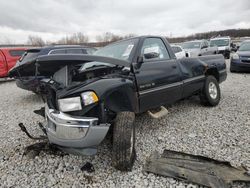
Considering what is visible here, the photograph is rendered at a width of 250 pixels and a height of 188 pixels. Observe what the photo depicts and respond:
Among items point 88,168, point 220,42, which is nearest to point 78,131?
point 88,168

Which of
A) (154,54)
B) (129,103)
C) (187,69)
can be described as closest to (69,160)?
(129,103)

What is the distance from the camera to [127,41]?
3773mm

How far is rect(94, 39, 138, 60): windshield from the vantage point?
11.2 ft

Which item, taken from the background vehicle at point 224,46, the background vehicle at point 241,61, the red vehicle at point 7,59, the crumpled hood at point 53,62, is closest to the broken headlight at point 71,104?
the crumpled hood at point 53,62

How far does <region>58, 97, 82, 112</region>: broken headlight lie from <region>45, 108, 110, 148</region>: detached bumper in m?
0.08

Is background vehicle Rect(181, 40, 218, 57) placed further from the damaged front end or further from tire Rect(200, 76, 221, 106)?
the damaged front end

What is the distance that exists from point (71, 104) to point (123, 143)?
764 millimetres

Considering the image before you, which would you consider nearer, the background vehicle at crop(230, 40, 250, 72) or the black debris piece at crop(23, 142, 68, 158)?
the black debris piece at crop(23, 142, 68, 158)

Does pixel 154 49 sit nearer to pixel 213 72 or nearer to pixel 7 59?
pixel 213 72

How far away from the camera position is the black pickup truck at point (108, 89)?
2389 millimetres

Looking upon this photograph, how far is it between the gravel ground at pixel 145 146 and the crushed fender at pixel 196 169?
0.09m

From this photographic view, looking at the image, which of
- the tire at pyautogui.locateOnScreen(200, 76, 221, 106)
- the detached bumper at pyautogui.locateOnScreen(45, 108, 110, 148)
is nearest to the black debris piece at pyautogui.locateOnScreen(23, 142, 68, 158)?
the detached bumper at pyautogui.locateOnScreen(45, 108, 110, 148)

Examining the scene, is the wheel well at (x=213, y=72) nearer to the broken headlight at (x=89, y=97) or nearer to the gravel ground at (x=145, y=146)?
the gravel ground at (x=145, y=146)

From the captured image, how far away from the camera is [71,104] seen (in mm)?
2418
